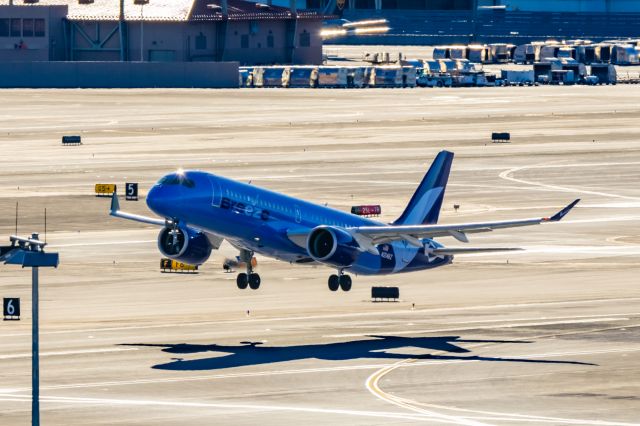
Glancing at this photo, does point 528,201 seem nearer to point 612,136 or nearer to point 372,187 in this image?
point 372,187

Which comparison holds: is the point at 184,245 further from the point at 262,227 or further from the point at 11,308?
the point at 11,308

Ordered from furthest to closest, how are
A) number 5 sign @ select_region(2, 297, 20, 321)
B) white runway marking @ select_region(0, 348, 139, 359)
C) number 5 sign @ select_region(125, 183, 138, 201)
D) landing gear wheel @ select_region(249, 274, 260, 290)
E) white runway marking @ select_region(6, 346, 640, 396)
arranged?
number 5 sign @ select_region(125, 183, 138, 201) < number 5 sign @ select_region(2, 297, 20, 321) < landing gear wheel @ select_region(249, 274, 260, 290) < white runway marking @ select_region(0, 348, 139, 359) < white runway marking @ select_region(6, 346, 640, 396)

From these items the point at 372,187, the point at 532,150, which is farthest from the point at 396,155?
the point at 372,187

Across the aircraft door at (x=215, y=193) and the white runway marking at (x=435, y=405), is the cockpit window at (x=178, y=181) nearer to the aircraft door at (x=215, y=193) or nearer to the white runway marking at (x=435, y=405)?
the aircraft door at (x=215, y=193)

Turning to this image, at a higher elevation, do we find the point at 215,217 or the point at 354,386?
the point at 215,217

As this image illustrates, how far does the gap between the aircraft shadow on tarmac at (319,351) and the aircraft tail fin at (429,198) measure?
10.4 metres

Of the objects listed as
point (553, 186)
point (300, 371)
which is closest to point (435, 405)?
point (300, 371)

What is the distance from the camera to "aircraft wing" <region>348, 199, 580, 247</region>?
271 feet

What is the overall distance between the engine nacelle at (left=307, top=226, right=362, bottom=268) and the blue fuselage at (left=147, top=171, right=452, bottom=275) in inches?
42.7

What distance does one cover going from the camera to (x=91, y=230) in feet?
414

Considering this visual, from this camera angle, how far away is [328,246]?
8312cm

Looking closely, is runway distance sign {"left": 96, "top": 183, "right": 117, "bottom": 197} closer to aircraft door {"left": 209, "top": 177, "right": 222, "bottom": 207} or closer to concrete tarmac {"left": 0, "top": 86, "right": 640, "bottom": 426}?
concrete tarmac {"left": 0, "top": 86, "right": 640, "bottom": 426}

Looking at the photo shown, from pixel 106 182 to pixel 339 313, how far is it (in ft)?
209

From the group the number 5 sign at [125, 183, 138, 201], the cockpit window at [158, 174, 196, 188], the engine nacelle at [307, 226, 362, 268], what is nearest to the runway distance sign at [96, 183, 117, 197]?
the number 5 sign at [125, 183, 138, 201]
